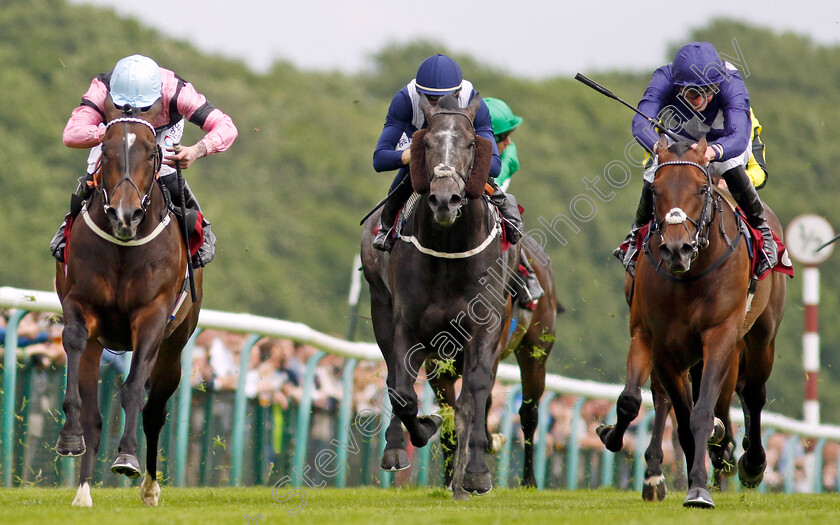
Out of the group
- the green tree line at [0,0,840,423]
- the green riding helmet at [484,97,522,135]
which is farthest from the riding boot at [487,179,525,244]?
the green tree line at [0,0,840,423]

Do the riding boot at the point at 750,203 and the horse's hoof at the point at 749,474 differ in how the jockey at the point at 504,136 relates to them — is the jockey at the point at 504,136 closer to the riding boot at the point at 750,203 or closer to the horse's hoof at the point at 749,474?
the riding boot at the point at 750,203

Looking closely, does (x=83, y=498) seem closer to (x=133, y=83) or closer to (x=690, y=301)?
(x=133, y=83)

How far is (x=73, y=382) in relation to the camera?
22.2 feet

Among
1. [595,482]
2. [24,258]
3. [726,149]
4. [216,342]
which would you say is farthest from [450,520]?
[24,258]

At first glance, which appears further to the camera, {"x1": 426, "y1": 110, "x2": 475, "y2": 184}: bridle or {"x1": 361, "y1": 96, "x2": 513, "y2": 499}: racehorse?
{"x1": 361, "y1": 96, "x2": 513, "y2": 499}: racehorse

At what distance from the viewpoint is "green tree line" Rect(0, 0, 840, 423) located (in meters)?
30.7

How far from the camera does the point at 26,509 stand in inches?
247

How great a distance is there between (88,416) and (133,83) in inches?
69.3

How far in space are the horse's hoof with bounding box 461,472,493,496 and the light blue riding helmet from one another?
2617mm

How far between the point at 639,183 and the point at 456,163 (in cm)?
3413

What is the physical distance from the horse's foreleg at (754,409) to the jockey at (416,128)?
81.7 inches

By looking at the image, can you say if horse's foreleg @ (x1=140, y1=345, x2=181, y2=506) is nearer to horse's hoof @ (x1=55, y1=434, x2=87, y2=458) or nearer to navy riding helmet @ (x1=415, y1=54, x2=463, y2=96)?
horse's hoof @ (x1=55, y1=434, x2=87, y2=458)

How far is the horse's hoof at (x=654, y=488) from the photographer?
336 inches

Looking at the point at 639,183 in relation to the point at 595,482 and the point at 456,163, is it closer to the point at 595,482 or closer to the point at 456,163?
the point at 595,482
